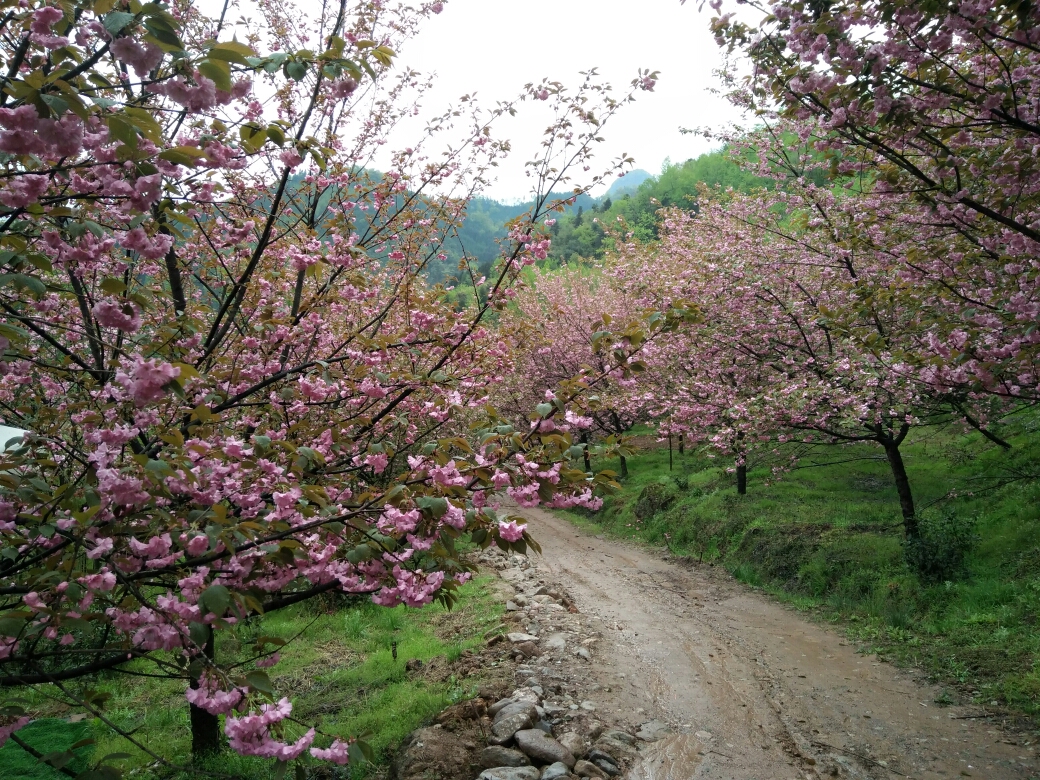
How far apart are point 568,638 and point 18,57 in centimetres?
799

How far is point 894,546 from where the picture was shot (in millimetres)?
10039

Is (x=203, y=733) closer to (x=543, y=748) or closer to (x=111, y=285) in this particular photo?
(x=543, y=748)

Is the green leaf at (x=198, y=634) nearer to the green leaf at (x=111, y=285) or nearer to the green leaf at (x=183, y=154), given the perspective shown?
the green leaf at (x=111, y=285)

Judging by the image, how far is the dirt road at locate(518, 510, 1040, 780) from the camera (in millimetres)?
5238

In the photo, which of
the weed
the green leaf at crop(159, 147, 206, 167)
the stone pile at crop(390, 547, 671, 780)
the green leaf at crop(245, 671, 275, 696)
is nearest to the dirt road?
the stone pile at crop(390, 547, 671, 780)

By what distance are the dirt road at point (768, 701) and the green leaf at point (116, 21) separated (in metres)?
5.81

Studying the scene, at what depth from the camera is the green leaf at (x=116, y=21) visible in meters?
1.65

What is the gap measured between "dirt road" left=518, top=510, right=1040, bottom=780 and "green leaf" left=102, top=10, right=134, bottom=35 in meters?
5.81

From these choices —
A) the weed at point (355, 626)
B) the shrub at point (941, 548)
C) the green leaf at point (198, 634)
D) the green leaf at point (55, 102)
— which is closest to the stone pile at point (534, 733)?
the green leaf at point (198, 634)

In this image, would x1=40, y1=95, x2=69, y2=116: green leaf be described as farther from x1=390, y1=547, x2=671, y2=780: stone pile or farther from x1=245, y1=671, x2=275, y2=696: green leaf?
x1=390, y1=547, x2=671, y2=780: stone pile

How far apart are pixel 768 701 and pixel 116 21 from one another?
734cm

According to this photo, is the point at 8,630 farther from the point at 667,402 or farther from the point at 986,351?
the point at 667,402

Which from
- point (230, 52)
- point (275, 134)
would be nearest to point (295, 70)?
point (275, 134)

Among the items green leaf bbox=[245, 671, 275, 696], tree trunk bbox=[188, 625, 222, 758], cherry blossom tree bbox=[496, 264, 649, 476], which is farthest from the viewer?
cherry blossom tree bbox=[496, 264, 649, 476]
